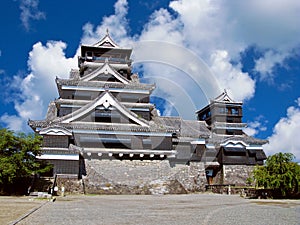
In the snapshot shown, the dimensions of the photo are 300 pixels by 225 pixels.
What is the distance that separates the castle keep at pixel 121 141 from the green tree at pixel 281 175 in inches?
292

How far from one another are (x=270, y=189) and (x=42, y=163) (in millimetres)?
14645

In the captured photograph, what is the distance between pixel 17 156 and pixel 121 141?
842 centimetres

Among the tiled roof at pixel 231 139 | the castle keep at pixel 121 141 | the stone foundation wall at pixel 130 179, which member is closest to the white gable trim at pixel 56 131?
the castle keep at pixel 121 141

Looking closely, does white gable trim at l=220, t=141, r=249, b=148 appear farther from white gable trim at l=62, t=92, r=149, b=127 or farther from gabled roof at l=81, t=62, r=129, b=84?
gabled roof at l=81, t=62, r=129, b=84

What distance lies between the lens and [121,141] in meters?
24.6

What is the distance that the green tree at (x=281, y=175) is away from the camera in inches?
698

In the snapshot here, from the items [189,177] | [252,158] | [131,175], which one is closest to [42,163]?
[131,175]

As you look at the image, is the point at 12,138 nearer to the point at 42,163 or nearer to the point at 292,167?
the point at 42,163

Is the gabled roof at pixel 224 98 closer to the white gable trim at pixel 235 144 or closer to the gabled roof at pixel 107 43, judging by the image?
the white gable trim at pixel 235 144

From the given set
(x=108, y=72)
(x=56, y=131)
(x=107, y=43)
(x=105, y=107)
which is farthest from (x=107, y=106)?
(x=107, y=43)

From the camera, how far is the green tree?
17734 millimetres

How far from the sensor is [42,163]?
2048 cm

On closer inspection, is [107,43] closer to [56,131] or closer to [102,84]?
[102,84]

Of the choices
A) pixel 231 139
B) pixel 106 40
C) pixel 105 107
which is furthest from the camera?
pixel 106 40
